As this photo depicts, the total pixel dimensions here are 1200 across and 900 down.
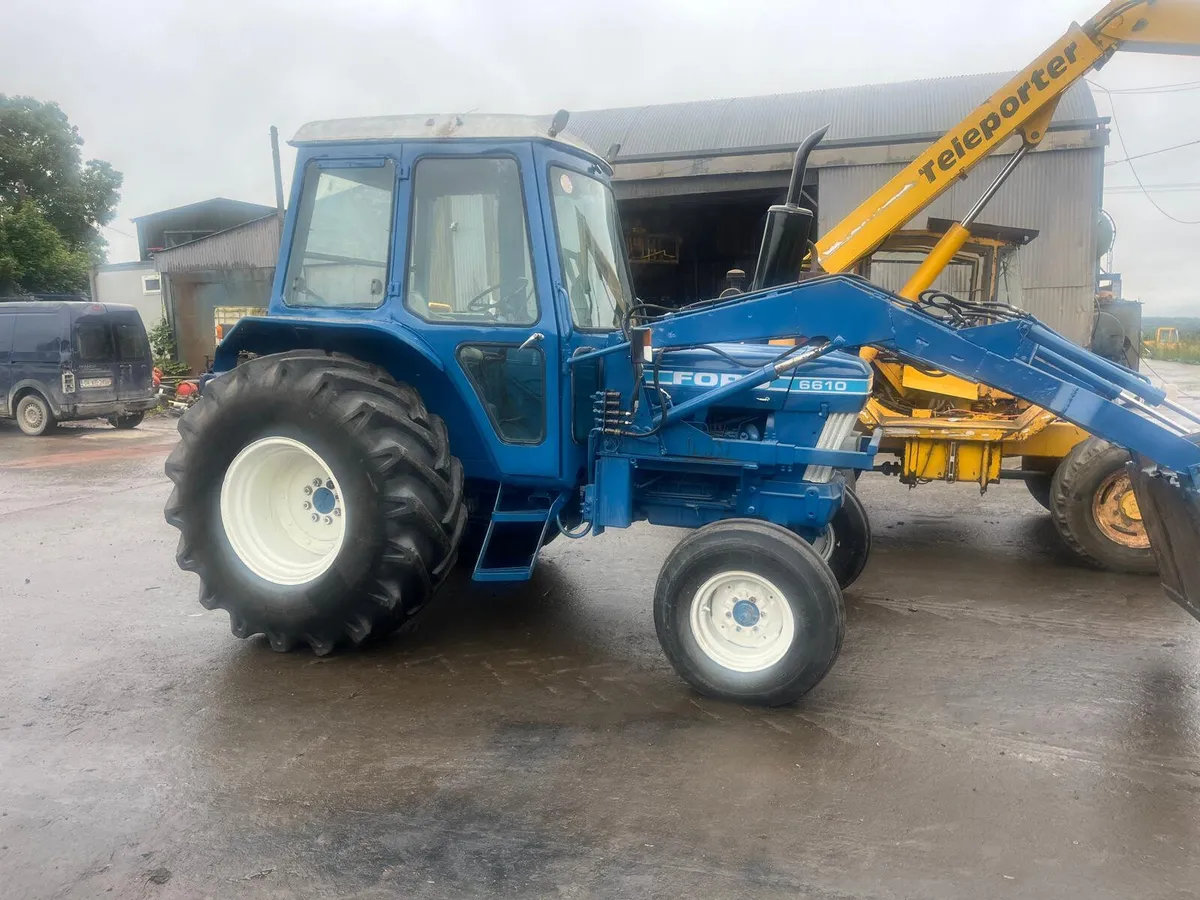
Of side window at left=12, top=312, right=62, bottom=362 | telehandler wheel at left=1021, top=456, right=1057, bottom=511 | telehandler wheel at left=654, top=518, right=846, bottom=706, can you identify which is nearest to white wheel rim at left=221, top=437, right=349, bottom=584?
telehandler wheel at left=654, top=518, right=846, bottom=706

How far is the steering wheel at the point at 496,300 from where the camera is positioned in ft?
13.6

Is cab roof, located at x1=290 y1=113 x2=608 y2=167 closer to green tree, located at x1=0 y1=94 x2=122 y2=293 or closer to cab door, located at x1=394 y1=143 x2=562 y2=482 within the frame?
cab door, located at x1=394 y1=143 x2=562 y2=482

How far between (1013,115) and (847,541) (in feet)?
11.2

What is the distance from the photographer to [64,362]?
Result: 13.2 m

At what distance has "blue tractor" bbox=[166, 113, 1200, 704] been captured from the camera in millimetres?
3688

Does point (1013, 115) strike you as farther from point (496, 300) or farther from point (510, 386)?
point (510, 386)

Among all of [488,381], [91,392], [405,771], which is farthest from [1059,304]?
[91,392]

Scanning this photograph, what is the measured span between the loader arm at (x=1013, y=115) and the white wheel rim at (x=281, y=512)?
3.95 meters

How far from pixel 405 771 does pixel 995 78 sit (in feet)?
55.9

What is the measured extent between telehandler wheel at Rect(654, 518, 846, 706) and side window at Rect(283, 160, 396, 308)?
1.95m

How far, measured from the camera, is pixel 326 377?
12.9 ft

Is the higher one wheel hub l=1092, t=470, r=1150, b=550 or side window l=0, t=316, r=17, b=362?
side window l=0, t=316, r=17, b=362

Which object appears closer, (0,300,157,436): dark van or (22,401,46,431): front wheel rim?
(0,300,157,436): dark van

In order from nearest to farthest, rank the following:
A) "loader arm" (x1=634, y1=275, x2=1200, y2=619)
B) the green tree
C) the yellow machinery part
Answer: "loader arm" (x1=634, y1=275, x2=1200, y2=619) → the yellow machinery part → the green tree
